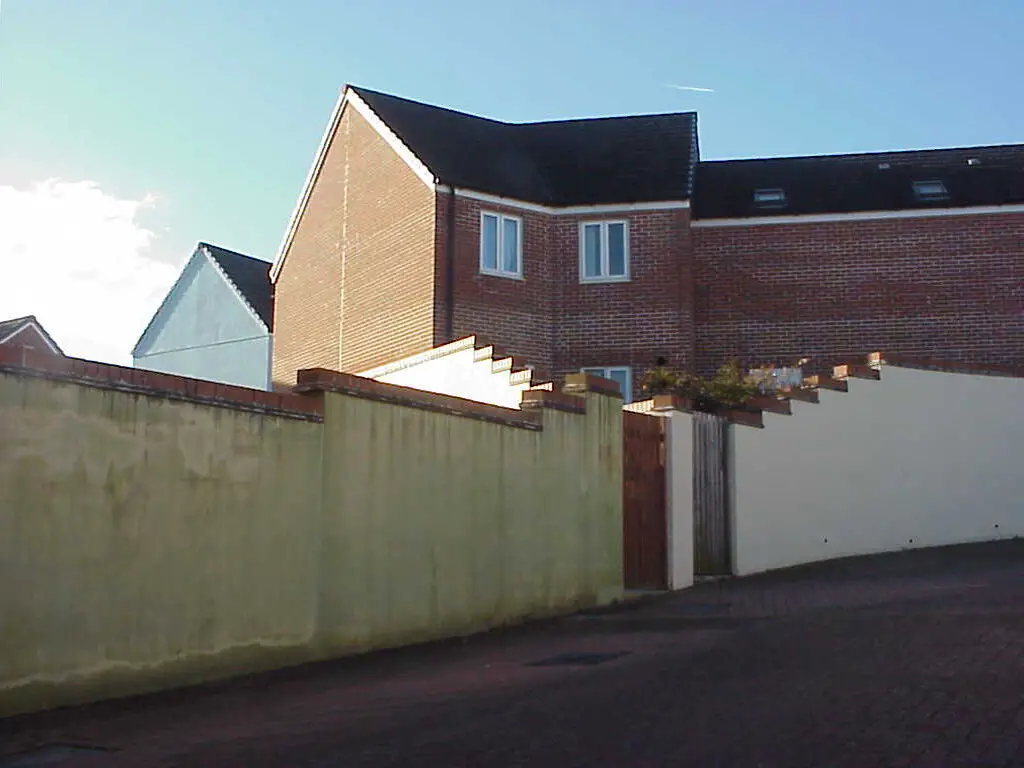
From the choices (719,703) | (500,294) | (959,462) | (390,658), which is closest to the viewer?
(719,703)

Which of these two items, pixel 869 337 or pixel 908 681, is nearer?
pixel 908 681

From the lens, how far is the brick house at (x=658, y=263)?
71.3 ft

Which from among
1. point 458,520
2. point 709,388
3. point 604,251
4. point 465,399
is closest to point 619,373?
point 604,251

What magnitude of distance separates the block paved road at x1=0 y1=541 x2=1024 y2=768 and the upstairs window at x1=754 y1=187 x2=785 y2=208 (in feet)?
43.9

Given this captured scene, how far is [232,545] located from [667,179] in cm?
1593

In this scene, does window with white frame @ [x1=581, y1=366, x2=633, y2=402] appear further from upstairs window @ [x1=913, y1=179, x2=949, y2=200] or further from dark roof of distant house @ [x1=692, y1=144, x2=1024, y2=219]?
upstairs window @ [x1=913, y1=179, x2=949, y2=200]

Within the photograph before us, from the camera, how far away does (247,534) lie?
8594 mm

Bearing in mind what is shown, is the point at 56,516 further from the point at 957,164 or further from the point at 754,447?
the point at 957,164

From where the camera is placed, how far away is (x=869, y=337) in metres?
22.2

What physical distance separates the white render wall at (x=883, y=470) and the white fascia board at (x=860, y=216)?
489 cm

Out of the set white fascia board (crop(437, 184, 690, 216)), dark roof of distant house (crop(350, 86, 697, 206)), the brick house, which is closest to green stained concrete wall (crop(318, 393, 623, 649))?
the brick house

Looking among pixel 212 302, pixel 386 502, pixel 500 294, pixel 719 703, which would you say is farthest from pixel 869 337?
pixel 212 302

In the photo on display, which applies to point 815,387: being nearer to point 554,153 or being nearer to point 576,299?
point 576,299

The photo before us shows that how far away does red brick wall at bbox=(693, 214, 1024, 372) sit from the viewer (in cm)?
2194
